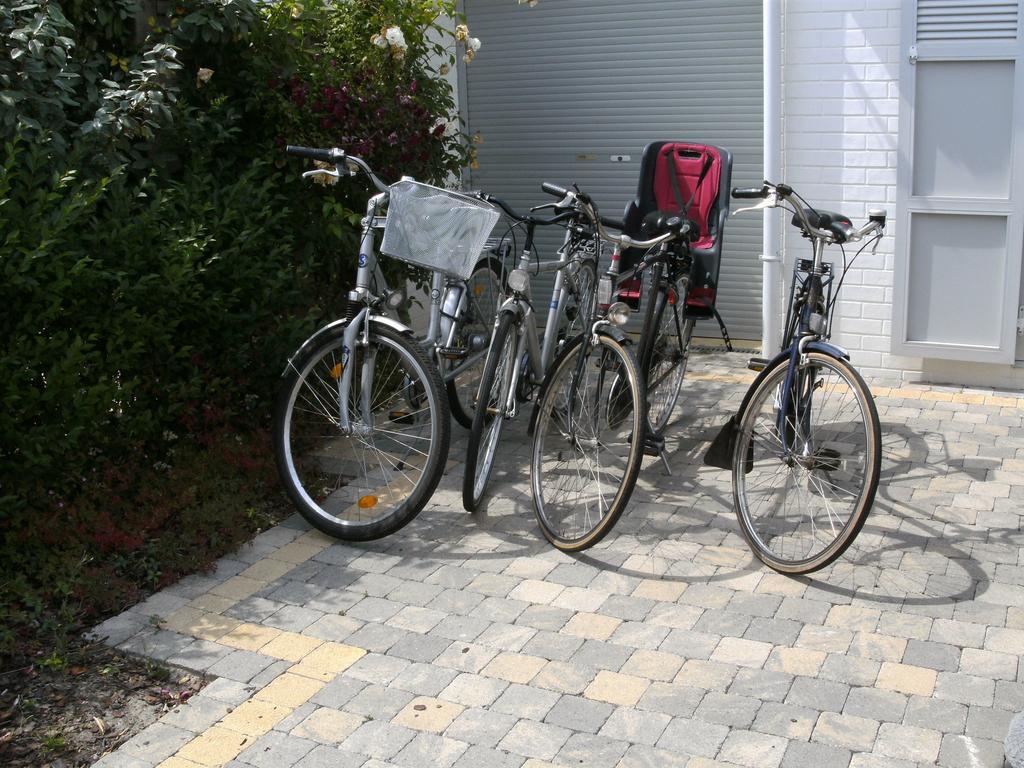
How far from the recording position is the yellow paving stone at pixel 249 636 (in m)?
3.79

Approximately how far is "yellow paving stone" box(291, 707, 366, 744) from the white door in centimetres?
397

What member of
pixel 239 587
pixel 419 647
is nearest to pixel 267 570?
pixel 239 587

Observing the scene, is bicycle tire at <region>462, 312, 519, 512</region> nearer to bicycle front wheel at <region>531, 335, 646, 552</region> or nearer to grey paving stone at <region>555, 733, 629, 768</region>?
bicycle front wheel at <region>531, 335, 646, 552</region>

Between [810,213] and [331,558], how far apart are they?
225cm

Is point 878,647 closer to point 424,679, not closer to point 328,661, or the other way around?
point 424,679

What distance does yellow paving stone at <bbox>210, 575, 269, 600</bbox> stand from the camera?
13.6ft

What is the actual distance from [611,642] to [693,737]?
23.0 inches

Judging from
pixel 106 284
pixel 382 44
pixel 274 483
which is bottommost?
pixel 274 483

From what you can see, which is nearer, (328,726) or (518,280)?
(328,726)

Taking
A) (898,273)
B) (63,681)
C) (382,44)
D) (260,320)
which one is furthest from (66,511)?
(898,273)

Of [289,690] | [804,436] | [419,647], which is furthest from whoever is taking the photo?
[804,436]

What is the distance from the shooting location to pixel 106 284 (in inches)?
176

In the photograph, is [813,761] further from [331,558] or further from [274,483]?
[274,483]

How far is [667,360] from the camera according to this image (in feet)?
17.8
